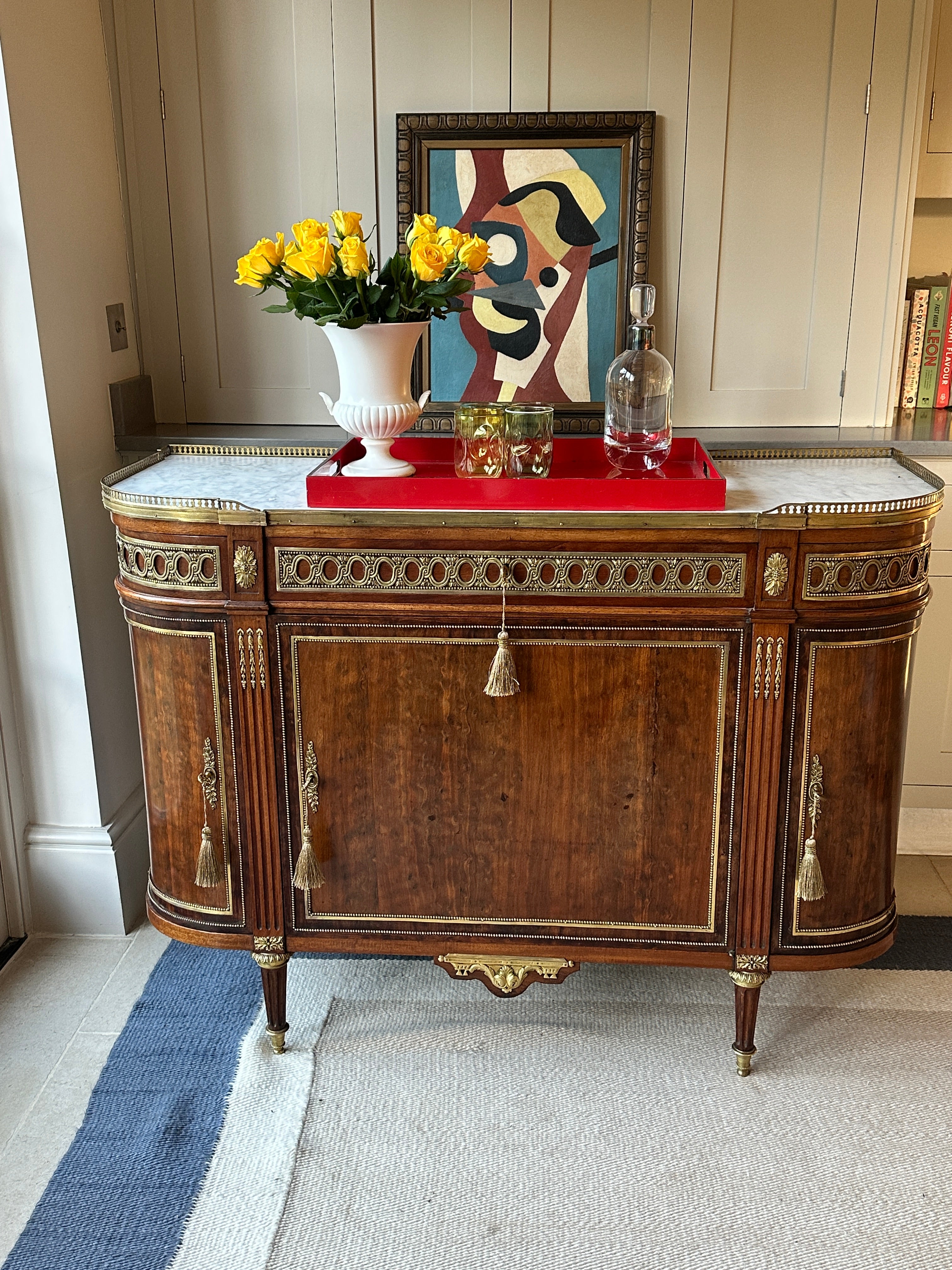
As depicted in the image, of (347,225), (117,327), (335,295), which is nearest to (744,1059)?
(335,295)

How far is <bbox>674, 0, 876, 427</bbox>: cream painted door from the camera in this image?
2.36 m

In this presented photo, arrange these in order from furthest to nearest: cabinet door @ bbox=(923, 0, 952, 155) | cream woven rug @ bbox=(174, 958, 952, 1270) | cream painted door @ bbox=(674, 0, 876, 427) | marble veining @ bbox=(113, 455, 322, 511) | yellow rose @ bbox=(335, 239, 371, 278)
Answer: cabinet door @ bbox=(923, 0, 952, 155) < cream painted door @ bbox=(674, 0, 876, 427) < marble veining @ bbox=(113, 455, 322, 511) < yellow rose @ bbox=(335, 239, 371, 278) < cream woven rug @ bbox=(174, 958, 952, 1270)

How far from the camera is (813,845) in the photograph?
1.97m

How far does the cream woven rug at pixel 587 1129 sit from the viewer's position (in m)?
1.75

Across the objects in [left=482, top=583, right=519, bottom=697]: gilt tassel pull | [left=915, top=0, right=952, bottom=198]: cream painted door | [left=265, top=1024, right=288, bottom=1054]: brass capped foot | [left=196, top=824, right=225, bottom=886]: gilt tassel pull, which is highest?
[left=915, top=0, right=952, bottom=198]: cream painted door

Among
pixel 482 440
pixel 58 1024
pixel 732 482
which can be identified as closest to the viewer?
pixel 482 440

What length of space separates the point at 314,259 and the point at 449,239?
0.23m

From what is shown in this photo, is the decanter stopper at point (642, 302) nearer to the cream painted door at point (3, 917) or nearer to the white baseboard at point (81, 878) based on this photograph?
the white baseboard at point (81, 878)

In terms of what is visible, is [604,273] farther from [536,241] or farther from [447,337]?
[447,337]

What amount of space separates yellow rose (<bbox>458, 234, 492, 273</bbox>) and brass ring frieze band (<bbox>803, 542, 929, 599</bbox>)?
30.1 inches

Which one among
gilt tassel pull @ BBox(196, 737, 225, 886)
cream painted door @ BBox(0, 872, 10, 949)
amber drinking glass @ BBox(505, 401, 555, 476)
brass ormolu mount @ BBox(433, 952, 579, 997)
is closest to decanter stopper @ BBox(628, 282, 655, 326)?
amber drinking glass @ BBox(505, 401, 555, 476)

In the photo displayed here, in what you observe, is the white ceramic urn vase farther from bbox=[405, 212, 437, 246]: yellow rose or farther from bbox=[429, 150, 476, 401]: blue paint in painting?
bbox=[429, 150, 476, 401]: blue paint in painting

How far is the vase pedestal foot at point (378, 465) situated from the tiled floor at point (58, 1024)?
121 cm

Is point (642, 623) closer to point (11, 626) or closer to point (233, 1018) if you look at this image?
point (233, 1018)
